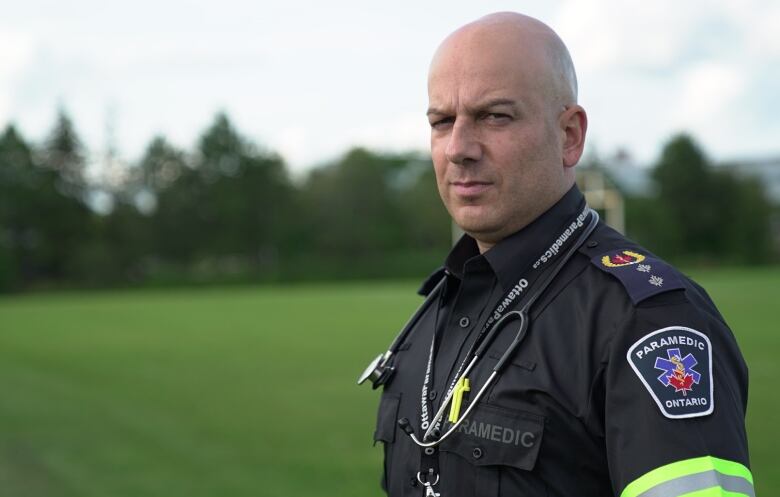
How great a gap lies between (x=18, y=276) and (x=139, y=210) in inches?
454

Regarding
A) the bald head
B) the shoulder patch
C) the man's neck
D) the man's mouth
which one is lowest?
the shoulder patch

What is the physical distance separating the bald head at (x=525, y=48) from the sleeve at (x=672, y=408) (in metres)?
0.55

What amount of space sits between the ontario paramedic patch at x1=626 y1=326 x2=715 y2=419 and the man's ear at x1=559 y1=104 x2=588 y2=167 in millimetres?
562

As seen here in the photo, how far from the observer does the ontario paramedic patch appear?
67.7 inches

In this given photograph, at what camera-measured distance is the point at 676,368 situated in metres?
1.75

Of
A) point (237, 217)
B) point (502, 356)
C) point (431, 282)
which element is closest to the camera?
point (502, 356)

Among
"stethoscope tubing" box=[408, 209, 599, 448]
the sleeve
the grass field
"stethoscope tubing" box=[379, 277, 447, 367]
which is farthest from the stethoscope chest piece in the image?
the grass field

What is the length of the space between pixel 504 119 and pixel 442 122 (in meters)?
0.19

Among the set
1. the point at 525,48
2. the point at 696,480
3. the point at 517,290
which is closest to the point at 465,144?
the point at 525,48

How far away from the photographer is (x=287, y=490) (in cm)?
767

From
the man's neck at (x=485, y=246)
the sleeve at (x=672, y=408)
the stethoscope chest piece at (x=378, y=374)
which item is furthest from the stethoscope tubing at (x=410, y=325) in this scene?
the sleeve at (x=672, y=408)

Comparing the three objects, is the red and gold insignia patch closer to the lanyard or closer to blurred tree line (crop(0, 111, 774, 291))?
the lanyard

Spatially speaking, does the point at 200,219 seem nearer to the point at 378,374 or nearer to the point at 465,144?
the point at 378,374

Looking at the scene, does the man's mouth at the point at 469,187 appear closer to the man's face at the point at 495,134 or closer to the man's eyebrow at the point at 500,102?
the man's face at the point at 495,134
